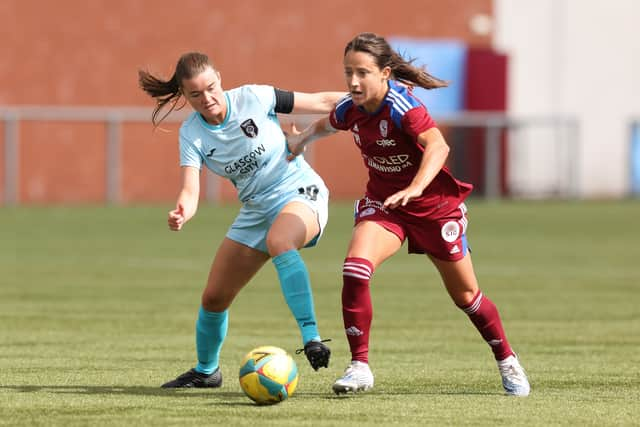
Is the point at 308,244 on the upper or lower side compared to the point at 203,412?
upper

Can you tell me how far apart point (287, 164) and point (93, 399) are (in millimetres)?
1930

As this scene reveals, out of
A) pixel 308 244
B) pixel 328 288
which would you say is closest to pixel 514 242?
pixel 328 288

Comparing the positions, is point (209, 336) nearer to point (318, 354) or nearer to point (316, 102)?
point (318, 354)

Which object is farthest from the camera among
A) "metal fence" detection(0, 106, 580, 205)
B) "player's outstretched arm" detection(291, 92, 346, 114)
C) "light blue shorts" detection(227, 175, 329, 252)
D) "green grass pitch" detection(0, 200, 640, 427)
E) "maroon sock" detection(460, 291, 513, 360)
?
"metal fence" detection(0, 106, 580, 205)

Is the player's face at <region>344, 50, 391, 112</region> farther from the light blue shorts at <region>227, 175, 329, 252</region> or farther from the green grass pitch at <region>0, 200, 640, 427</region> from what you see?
the green grass pitch at <region>0, 200, 640, 427</region>

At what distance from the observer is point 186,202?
349 inches

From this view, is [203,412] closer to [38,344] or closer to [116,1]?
[38,344]

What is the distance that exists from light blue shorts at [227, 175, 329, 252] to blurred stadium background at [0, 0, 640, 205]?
22.4 metres

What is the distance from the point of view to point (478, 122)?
119ft

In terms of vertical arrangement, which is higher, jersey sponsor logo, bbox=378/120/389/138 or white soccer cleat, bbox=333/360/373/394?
jersey sponsor logo, bbox=378/120/389/138

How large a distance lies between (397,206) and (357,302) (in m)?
0.63

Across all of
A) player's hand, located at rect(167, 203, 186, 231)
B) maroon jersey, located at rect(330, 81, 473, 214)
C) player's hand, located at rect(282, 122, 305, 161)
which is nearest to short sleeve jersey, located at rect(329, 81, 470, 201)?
maroon jersey, located at rect(330, 81, 473, 214)

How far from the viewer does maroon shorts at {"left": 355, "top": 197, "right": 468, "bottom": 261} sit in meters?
8.84

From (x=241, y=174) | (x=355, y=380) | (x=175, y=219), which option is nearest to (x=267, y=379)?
(x=355, y=380)
